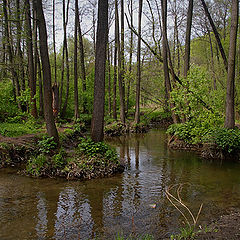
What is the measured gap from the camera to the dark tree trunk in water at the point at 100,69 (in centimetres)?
846

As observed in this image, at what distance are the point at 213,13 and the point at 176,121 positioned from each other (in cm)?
1268

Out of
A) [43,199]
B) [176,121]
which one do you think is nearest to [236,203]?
[43,199]

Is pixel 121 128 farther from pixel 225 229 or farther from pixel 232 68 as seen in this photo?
pixel 225 229

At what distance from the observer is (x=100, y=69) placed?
28.0ft

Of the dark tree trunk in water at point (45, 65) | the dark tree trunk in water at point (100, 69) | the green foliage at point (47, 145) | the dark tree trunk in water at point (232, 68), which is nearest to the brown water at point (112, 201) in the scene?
the green foliage at point (47, 145)

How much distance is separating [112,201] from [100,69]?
4.70 metres

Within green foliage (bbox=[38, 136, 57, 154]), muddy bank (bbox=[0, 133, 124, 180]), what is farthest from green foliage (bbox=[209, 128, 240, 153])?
green foliage (bbox=[38, 136, 57, 154])

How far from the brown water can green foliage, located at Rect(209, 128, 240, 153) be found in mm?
818

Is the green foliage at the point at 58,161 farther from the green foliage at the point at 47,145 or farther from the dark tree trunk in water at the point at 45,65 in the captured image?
the dark tree trunk in water at the point at 45,65

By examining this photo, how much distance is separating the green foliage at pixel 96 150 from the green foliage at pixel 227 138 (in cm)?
471

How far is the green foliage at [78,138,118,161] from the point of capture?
8203 mm

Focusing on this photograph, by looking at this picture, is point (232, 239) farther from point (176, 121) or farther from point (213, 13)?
point (213, 13)

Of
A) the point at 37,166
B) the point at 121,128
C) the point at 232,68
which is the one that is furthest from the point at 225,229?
the point at 121,128

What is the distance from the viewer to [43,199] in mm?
6059
